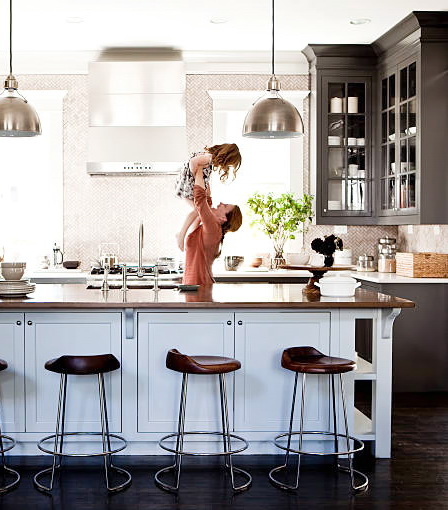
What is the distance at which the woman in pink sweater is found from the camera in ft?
15.2

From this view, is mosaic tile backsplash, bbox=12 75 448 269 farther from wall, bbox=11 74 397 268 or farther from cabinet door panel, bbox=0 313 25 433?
cabinet door panel, bbox=0 313 25 433

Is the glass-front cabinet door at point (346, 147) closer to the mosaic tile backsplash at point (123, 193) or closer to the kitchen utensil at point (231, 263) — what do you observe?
the mosaic tile backsplash at point (123, 193)

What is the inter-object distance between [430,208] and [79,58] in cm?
357

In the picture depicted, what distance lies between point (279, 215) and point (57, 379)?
10.7 ft

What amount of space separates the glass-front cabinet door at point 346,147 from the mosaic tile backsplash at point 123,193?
398 mm

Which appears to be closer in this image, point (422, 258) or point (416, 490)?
point (416, 490)

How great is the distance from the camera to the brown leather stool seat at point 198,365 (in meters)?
3.45

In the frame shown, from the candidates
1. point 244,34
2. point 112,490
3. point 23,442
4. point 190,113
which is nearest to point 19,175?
point 190,113

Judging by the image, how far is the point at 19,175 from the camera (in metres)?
6.96

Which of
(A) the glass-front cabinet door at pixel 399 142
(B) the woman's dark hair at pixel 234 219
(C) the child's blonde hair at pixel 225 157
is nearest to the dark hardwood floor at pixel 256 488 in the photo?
(B) the woman's dark hair at pixel 234 219

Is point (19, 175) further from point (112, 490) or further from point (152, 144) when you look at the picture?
point (112, 490)

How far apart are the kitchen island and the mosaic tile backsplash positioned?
9.92ft

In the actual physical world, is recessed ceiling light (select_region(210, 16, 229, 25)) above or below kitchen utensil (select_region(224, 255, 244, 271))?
above

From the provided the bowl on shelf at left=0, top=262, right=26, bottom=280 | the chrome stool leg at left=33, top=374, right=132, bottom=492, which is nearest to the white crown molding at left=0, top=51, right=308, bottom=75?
the bowl on shelf at left=0, top=262, right=26, bottom=280
